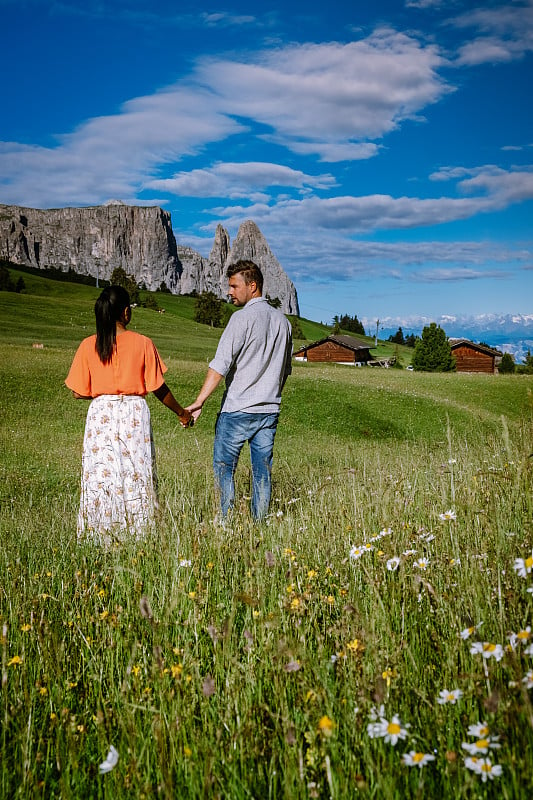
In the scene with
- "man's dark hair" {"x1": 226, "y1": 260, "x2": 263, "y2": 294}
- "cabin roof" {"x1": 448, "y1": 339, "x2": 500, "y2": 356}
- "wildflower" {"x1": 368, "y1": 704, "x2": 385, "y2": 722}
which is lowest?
"wildflower" {"x1": 368, "y1": 704, "x2": 385, "y2": 722}

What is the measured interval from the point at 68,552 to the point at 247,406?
2195 mm

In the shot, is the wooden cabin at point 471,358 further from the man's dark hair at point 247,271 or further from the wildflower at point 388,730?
the wildflower at point 388,730

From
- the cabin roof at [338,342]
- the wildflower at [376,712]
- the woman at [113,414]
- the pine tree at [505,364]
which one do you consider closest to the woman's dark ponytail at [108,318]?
the woman at [113,414]

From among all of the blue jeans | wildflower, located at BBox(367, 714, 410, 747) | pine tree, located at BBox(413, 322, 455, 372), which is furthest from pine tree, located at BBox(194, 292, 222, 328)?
wildflower, located at BBox(367, 714, 410, 747)

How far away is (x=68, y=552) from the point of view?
4.76 meters

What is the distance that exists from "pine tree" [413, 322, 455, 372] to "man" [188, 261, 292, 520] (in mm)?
76828

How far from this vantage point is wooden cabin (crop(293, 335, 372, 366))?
103188 mm

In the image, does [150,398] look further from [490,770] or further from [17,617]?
[490,770]

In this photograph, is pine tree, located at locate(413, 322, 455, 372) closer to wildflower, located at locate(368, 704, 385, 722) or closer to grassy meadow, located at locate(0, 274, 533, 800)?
grassy meadow, located at locate(0, 274, 533, 800)

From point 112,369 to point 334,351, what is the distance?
330 feet

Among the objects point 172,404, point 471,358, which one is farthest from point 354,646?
point 471,358

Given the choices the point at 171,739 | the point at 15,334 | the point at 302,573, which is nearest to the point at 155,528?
the point at 302,573

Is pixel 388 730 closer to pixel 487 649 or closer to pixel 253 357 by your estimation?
pixel 487 649

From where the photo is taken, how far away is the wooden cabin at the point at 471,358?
3474 inches
